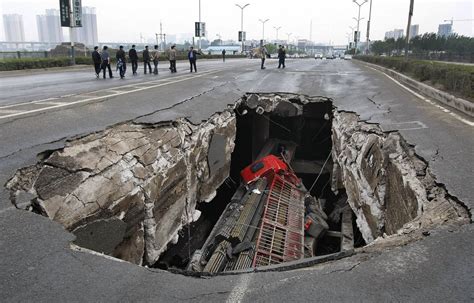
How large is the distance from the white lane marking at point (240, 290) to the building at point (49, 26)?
6175 inches

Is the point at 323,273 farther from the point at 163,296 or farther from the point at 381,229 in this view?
the point at 381,229

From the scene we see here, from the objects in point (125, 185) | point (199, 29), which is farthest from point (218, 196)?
point (199, 29)

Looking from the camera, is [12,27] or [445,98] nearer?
[445,98]

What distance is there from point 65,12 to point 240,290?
92.7 ft

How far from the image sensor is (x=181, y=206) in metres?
8.27

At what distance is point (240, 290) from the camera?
2.95m

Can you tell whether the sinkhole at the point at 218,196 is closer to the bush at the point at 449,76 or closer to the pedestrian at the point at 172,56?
the bush at the point at 449,76

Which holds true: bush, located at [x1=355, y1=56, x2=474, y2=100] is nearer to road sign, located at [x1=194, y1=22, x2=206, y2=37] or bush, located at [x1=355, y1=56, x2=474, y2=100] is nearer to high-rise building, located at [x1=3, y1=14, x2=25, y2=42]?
road sign, located at [x1=194, y1=22, x2=206, y2=37]

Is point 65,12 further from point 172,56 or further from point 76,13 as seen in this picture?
point 172,56

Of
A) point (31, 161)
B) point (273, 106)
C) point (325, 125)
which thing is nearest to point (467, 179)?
point (31, 161)

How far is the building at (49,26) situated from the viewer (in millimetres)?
142613

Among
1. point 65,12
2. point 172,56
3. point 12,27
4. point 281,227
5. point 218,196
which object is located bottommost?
point 218,196

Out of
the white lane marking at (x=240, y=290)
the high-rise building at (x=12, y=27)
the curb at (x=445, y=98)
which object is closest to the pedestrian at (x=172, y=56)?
the curb at (x=445, y=98)

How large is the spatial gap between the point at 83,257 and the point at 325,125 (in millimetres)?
Answer: 15309
